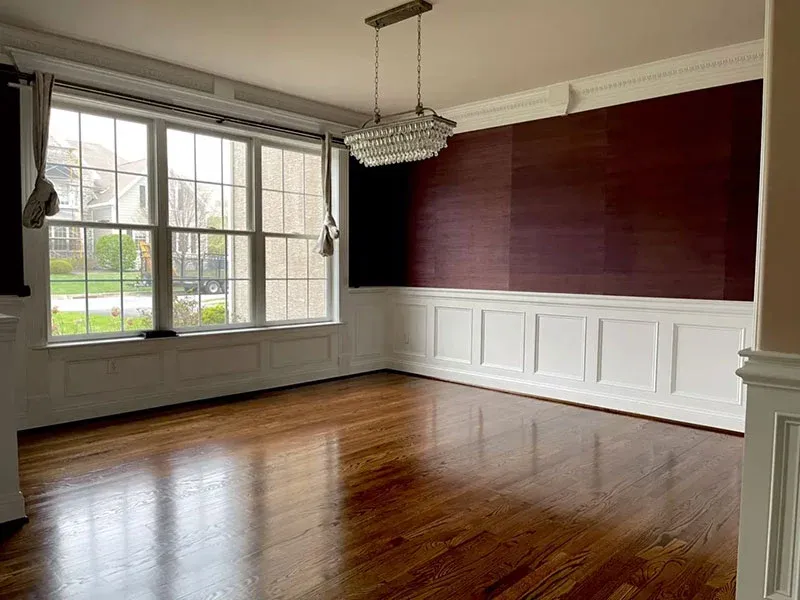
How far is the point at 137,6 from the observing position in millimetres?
3650

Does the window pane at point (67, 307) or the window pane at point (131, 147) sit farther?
the window pane at point (131, 147)

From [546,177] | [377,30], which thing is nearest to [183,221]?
[377,30]

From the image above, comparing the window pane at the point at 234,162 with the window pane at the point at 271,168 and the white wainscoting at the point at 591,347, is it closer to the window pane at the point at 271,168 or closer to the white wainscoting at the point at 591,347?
the window pane at the point at 271,168

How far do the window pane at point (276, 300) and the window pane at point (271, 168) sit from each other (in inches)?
38.4

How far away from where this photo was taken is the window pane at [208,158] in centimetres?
524

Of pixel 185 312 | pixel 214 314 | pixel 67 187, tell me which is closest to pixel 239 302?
pixel 214 314

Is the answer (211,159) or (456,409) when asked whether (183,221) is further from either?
(456,409)

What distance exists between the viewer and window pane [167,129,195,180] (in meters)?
5.03

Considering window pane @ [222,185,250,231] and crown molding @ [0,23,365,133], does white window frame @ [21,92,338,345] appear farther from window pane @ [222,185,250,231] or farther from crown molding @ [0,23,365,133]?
crown molding @ [0,23,365,133]

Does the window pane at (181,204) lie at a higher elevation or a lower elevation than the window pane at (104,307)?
higher

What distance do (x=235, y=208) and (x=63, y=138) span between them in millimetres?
1531

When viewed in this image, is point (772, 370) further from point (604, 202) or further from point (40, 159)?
point (40, 159)

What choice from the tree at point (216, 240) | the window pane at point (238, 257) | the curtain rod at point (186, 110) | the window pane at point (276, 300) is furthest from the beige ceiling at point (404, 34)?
the window pane at point (276, 300)

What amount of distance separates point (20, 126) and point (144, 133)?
0.93 m
